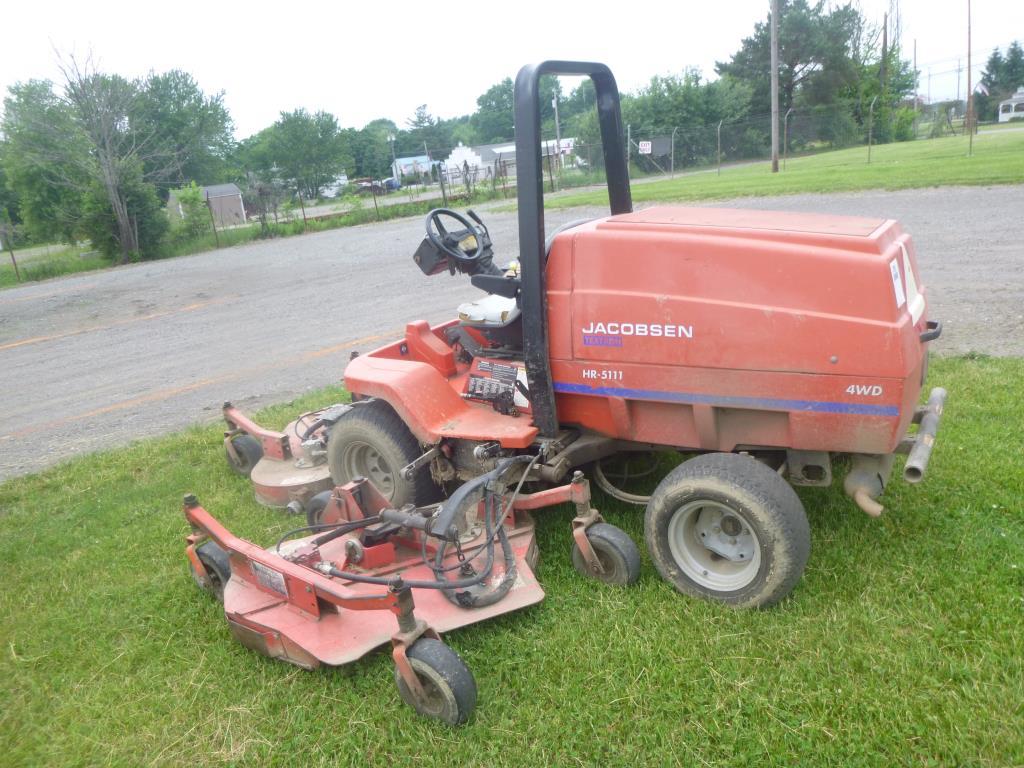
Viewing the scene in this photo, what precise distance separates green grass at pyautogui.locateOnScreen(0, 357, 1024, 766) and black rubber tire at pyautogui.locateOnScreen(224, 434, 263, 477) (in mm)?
1216

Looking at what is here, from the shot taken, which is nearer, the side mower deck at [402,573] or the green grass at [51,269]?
the side mower deck at [402,573]

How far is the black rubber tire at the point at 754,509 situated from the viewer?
298 centimetres

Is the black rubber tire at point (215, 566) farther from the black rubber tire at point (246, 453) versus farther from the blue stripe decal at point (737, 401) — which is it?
the blue stripe decal at point (737, 401)

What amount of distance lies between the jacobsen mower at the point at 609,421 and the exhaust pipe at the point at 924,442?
0.01 metres

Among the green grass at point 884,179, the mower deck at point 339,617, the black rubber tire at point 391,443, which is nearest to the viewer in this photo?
the mower deck at point 339,617

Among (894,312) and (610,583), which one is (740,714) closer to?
(610,583)

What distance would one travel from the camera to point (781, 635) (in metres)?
2.97

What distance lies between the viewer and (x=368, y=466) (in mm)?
4324

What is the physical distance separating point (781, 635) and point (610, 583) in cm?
74

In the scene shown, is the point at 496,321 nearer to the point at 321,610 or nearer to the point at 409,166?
the point at 321,610

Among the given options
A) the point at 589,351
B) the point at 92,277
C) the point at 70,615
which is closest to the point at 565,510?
the point at 589,351

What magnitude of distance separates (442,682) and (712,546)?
1.26m

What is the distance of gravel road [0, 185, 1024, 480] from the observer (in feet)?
22.7

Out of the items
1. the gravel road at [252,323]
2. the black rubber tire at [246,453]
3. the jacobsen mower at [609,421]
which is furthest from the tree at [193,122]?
the jacobsen mower at [609,421]
